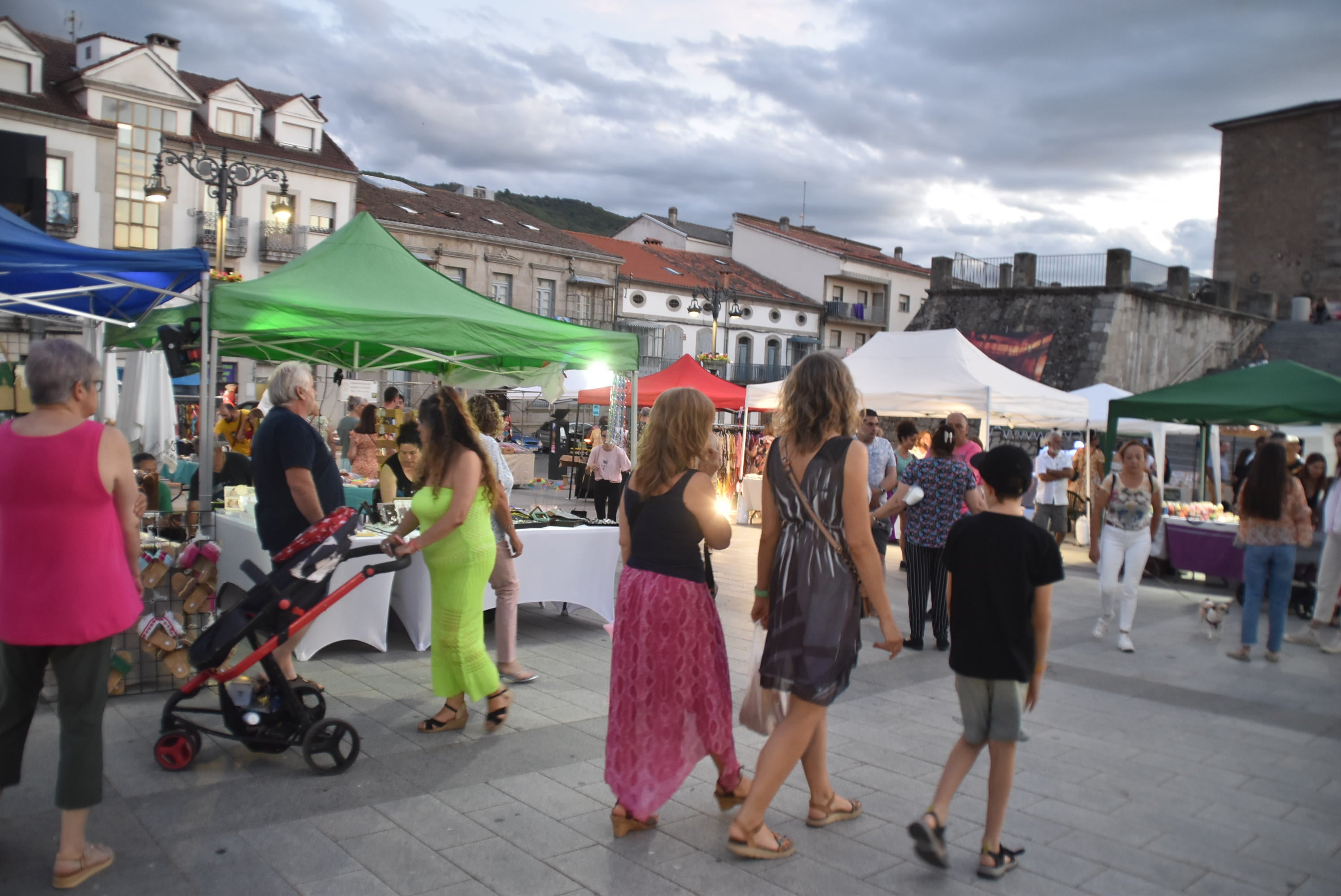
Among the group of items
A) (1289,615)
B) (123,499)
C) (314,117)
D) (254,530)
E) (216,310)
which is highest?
(314,117)

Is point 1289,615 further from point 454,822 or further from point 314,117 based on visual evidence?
point 314,117

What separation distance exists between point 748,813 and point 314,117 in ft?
122

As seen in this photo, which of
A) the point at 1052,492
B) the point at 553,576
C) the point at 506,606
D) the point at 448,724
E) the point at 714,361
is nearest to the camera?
the point at 448,724

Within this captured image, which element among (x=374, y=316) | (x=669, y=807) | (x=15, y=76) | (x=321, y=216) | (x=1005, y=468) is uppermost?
(x=15, y=76)

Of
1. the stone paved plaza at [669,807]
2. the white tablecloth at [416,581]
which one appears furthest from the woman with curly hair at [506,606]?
the white tablecloth at [416,581]

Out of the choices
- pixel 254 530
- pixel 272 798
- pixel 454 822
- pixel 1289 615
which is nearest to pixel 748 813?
pixel 454 822

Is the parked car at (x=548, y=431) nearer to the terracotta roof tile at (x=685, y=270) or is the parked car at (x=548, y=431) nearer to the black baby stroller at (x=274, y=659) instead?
the terracotta roof tile at (x=685, y=270)

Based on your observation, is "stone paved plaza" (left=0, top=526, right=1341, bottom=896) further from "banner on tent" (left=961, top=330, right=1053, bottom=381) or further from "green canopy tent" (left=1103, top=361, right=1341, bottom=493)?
"banner on tent" (left=961, top=330, right=1053, bottom=381)

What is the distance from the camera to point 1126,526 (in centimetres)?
728

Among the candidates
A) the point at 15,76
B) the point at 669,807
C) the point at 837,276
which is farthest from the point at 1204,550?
the point at 837,276

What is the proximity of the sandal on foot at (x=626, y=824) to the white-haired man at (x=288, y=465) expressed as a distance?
1.81m

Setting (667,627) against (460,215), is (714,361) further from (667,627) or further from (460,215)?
(460,215)

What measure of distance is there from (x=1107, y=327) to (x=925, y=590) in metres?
17.5

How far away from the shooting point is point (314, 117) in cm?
3534
